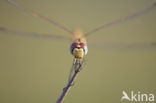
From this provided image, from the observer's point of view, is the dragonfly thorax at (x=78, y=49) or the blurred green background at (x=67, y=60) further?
the blurred green background at (x=67, y=60)

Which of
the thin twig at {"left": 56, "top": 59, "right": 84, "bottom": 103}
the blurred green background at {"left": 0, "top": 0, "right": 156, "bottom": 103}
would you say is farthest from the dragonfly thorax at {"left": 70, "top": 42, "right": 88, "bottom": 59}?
the blurred green background at {"left": 0, "top": 0, "right": 156, "bottom": 103}

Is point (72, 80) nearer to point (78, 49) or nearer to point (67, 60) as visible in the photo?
point (78, 49)

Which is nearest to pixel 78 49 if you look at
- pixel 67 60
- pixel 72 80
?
pixel 72 80

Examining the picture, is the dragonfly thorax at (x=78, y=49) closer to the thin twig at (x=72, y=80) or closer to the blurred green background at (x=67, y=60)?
the thin twig at (x=72, y=80)

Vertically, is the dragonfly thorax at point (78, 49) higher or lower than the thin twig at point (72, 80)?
higher

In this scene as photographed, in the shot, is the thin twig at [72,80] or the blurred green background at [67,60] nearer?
the thin twig at [72,80]

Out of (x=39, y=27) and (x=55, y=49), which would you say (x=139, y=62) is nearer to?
(x=55, y=49)

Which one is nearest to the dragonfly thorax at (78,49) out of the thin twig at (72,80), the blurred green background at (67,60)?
the thin twig at (72,80)
